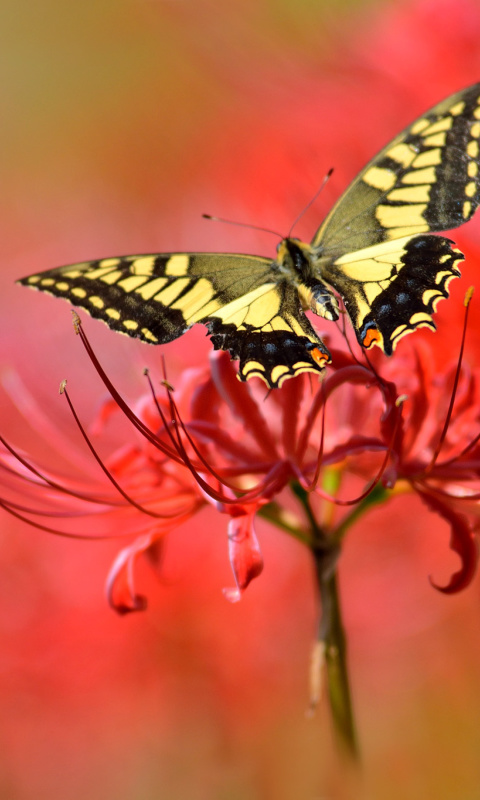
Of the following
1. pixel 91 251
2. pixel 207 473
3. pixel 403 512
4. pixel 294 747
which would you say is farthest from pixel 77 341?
pixel 207 473

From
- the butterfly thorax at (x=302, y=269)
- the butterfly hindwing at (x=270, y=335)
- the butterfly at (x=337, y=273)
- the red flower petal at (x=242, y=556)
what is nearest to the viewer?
the red flower petal at (x=242, y=556)

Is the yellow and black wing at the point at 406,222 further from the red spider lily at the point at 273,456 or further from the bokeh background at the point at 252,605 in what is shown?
the bokeh background at the point at 252,605

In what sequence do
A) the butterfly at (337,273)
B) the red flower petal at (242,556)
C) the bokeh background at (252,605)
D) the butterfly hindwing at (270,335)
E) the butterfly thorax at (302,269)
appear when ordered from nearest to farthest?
the red flower petal at (242,556) → the butterfly hindwing at (270,335) → the butterfly at (337,273) → the butterfly thorax at (302,269) → the bokeh background at (252,605)

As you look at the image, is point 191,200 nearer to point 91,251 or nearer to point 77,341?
point 91,251

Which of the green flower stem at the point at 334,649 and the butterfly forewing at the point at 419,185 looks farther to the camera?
the butterfly forewing at the point at 419,185

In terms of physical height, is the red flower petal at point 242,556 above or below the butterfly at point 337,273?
below

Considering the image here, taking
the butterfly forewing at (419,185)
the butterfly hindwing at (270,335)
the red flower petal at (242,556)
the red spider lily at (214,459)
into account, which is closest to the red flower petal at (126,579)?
the red spider lily at (214,459)

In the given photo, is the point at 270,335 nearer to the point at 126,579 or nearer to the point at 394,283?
the point at 394,283

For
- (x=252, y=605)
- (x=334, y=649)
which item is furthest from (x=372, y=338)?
(x=252, y=605)
